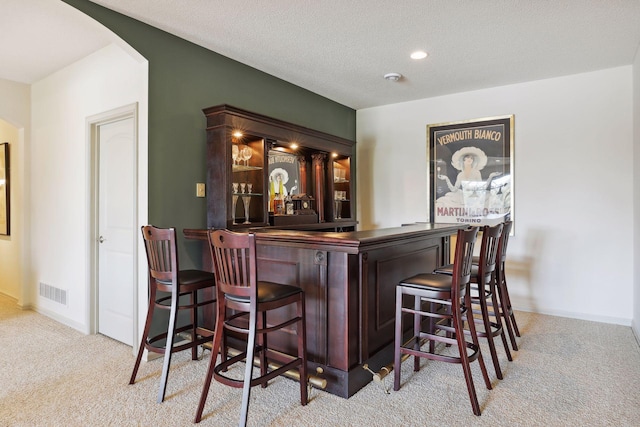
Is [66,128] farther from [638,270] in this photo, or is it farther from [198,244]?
[638,270]

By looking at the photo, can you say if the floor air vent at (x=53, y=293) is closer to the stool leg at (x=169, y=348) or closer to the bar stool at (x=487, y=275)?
the stool leg at (x=169, y=348)

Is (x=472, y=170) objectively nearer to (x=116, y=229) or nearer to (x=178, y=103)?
(x=178, y=103)

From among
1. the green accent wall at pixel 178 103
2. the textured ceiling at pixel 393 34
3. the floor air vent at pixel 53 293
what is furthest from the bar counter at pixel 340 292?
the floor air vent at pixel 53 293

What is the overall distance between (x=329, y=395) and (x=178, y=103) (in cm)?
255

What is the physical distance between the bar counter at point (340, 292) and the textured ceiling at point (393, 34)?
1.62m

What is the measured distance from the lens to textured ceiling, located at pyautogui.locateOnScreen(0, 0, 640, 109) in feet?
9.04

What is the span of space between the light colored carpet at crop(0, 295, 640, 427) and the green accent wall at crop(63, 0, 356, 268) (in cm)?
107

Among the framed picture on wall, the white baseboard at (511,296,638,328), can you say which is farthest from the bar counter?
the framed picture on wall

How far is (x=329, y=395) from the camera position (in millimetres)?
2420

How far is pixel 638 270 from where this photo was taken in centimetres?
354

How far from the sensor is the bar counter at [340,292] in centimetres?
241

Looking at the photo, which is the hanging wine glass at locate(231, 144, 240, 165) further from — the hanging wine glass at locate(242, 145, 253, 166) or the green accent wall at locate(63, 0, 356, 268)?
the green accent wall at locate(63, 0, 356, 268)

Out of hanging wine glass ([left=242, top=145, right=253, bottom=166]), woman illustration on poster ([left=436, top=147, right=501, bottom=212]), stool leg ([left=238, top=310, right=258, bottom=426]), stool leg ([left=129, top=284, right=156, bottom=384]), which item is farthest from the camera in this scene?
woman illustration on poster ([left=436, top=147, right=501, bottom=212])

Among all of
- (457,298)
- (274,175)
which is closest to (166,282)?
(457,298)
